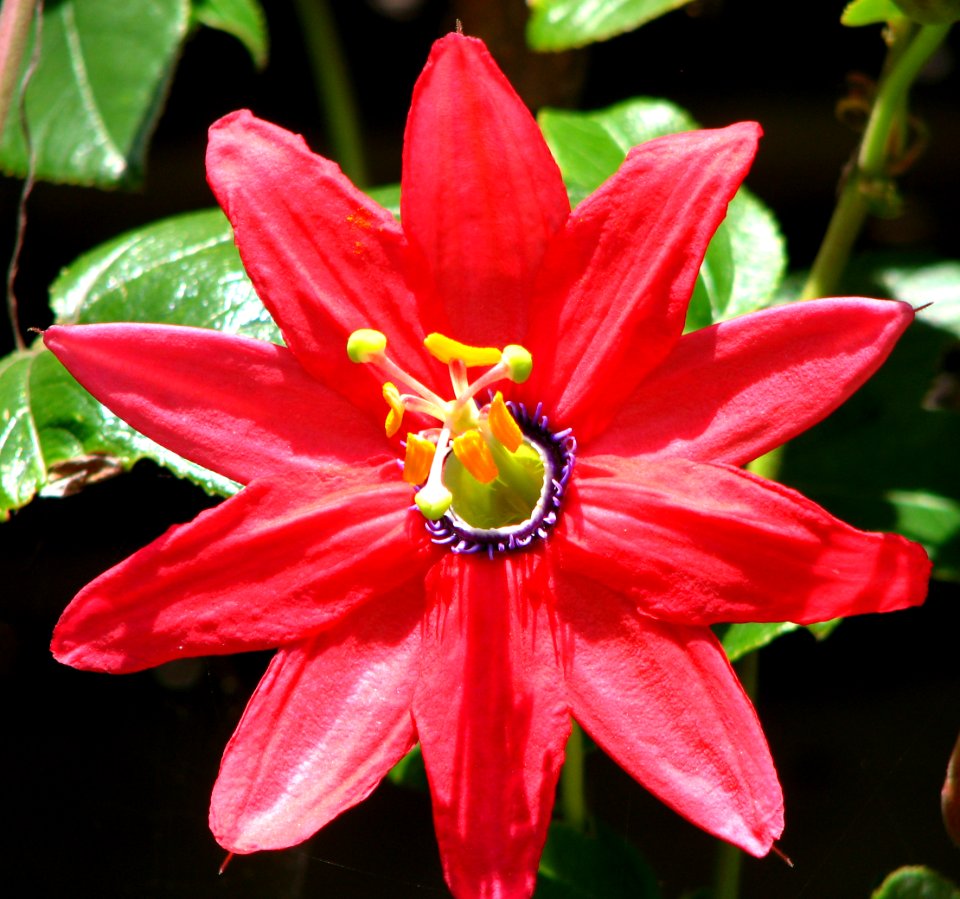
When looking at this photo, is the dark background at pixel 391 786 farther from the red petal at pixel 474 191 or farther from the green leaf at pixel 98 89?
the red petal at pixel 474 191

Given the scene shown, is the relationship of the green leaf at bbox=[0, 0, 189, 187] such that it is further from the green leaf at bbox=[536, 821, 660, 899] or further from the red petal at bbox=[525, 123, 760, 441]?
the green leaf at bbox=[536, 821, 660, 899]

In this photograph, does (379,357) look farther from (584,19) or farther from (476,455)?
(584,19)

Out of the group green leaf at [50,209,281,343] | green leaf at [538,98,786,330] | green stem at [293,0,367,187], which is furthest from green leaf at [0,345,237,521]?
green stem at [293,0,367,187]

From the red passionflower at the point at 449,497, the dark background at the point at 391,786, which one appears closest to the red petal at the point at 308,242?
the red passionflower at the point at 449,497

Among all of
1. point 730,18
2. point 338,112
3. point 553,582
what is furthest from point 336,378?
point 730,18

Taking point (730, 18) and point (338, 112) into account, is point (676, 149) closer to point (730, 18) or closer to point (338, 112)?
point (338, 112)
